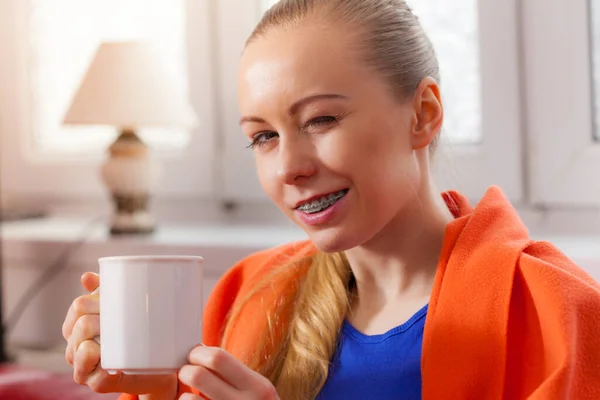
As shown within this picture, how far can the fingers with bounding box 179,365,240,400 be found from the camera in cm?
78

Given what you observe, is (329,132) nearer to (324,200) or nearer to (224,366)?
(324,200)

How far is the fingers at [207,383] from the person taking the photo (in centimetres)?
78

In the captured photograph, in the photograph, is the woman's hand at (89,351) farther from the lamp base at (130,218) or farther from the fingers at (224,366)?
the lamp base at (130,218)

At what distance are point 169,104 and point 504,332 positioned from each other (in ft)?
3.59

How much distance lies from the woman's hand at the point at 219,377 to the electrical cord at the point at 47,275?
4.09ft

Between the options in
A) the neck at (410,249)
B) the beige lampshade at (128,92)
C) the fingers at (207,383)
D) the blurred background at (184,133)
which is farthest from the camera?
the beige lampshade at (128,92)

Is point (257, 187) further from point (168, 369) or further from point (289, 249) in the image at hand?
point (168, 369)

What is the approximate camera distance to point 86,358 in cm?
90

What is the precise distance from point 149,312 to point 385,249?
348mm

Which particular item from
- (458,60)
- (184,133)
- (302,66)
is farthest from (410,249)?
(184,133)

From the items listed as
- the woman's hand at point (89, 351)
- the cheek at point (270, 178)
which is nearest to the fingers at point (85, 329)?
the woman's hand at point (89, 351)

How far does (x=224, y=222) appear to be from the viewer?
2.09m

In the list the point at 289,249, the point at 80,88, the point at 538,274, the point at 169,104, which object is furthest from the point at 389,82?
the point at 80,88

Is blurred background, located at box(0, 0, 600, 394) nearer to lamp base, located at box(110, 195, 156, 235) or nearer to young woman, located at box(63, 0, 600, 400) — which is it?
lamp base, located at box(110, 195, 156, 235)
